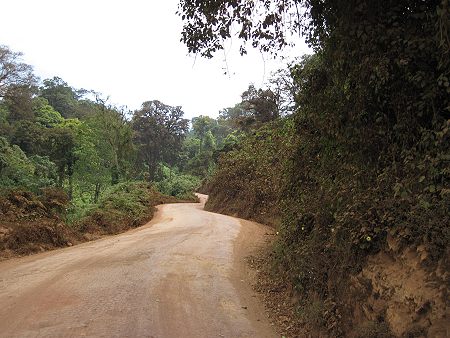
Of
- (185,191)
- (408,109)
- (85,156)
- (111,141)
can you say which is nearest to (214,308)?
(408,109)

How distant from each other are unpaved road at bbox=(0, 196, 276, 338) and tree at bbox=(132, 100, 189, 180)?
52.1 metres

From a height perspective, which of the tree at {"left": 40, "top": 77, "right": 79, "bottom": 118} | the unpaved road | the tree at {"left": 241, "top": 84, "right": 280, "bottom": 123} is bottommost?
the unpaved road

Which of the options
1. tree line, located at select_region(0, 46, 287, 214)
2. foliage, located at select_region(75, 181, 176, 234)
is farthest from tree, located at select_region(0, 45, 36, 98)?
foliage, located at select_region(75, 181, 176, 234)

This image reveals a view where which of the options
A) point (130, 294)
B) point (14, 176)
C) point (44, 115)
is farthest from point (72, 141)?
point (130, 294)

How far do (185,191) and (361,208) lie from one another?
133 feet

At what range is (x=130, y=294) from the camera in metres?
7.52

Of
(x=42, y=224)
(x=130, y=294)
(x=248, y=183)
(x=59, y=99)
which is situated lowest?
(x=130, y=294)

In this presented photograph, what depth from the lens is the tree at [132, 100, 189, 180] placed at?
211 feet

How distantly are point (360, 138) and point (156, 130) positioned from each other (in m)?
61.6

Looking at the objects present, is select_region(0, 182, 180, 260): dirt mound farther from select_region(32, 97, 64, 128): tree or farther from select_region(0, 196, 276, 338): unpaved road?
select_region(32, 97, 64, 128): tree

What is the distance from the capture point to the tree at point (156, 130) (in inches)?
2537

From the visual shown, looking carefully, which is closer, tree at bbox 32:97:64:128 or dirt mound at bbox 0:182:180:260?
dirt mound at bbox 0:182:180:260

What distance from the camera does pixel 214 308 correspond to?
725 centimetres

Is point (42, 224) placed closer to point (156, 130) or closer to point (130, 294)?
point (130, 294)
